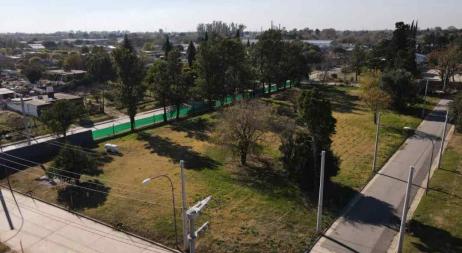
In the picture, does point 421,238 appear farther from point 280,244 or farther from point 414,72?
point 414,72

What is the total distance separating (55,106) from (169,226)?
22171 mm

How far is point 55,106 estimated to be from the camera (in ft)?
122

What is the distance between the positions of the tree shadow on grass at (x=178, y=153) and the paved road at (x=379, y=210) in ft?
45.1

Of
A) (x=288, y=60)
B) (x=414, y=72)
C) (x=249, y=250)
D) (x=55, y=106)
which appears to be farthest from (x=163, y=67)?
(x=414, y=72)

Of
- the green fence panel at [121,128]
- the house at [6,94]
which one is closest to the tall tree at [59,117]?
the green fence panel at [121,128]

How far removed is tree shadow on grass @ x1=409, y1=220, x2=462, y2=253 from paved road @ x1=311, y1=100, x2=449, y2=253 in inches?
46.9

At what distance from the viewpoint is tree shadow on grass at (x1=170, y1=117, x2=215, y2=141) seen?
43231 millimetres

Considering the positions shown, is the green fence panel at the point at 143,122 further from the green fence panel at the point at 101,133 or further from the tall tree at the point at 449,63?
the tall tree at the point at 449,63

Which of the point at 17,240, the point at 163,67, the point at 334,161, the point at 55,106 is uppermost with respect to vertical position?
the point at 163,67

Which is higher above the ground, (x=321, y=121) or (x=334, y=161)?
(x=321, y=121)

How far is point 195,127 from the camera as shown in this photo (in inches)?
1850

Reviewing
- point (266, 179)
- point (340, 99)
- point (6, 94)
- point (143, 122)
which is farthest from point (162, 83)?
point (6, 94)

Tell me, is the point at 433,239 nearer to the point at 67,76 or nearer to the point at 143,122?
the point at 143,122

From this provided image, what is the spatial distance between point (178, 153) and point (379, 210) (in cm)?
2053
